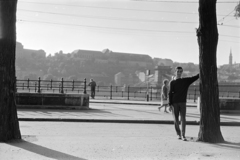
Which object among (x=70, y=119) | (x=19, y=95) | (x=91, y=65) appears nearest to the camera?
(x=70, y=119)

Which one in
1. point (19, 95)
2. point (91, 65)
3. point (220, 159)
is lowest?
point (220, 159)

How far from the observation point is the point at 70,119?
9.33 m

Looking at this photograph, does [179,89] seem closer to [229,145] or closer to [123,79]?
[229,145]

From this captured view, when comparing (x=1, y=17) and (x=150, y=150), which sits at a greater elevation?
(x=1, y=17)

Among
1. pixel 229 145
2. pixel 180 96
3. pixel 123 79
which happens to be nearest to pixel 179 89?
pixel 180 96

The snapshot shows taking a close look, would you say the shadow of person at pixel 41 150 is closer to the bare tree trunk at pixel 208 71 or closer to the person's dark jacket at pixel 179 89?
the person's dark jacket at pixel 179 89

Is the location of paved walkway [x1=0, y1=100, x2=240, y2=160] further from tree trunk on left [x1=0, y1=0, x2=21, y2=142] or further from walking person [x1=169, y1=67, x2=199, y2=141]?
walking person [x1=169, y1=67, x2=199, y2=141]

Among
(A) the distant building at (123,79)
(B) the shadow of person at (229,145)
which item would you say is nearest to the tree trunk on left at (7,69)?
(B) the shadow of person at (229,145)

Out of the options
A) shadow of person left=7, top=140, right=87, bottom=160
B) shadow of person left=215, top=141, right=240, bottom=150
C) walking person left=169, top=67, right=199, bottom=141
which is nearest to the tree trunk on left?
shadow of person left=7, top=140, right=87, bottom=160

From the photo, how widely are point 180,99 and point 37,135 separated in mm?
3320

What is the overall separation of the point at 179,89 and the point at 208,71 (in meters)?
0.73

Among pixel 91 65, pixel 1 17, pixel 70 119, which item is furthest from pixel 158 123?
pixel 91 65

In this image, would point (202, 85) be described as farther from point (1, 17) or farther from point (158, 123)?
point (1, 17)

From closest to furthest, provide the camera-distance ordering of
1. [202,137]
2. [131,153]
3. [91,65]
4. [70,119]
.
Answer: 1. [131,153]
2. [202,137]
3. [70,119]
4. [91,65]
